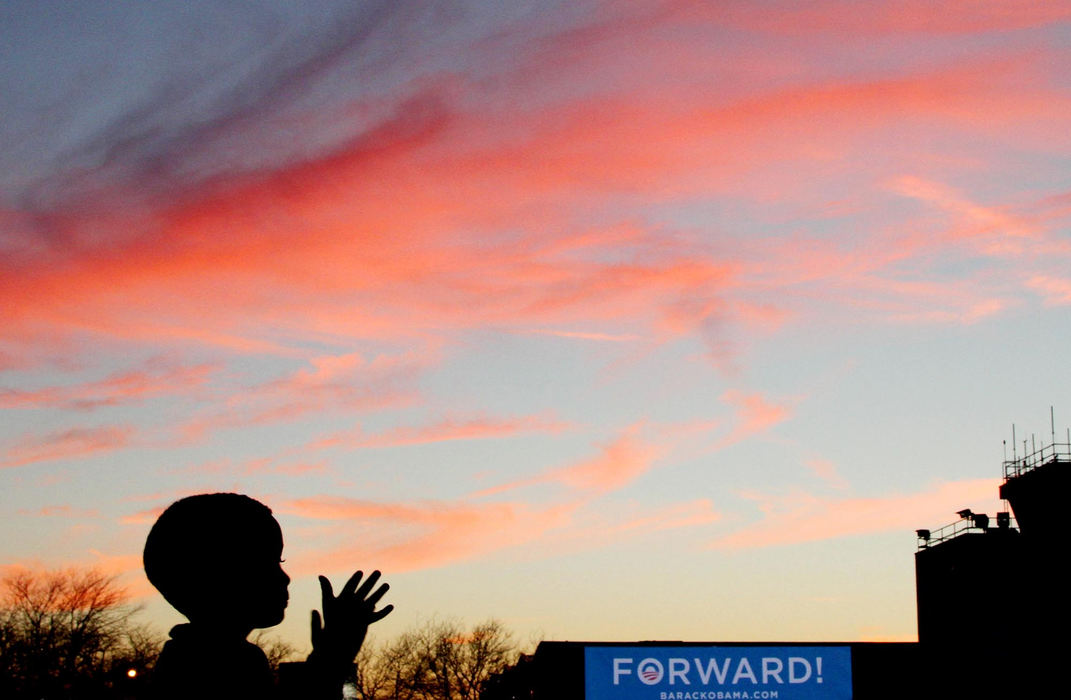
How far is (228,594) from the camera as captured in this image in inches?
124

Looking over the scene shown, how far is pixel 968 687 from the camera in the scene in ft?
237

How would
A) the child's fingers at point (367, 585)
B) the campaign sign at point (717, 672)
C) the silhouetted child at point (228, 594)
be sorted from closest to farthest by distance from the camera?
1. the silhouetted child at point (228, 594)
2. the child's fingers at point (367, 585)
3. the campaign sign at point (717, 672)

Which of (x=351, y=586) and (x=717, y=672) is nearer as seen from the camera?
(x=351, y=586)

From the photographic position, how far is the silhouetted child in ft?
10.1

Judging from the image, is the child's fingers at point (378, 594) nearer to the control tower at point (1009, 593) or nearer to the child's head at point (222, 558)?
the child's head at point (222, 558)

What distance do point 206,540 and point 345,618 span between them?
14.6 inches

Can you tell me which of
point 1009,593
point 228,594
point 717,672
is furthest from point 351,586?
point 1009,593

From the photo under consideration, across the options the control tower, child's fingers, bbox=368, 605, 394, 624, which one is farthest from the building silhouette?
child's fingers, bbox=368, 605, 394, 624

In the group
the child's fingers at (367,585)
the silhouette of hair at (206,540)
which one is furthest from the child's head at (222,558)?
the child's fingers at (367,585)

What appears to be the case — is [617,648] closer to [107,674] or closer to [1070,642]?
[1070,642]

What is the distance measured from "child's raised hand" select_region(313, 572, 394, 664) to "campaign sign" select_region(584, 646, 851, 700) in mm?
57148

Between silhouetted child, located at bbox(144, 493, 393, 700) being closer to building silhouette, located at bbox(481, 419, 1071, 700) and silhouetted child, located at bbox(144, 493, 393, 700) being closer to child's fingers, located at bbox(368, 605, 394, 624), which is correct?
child's fingers, located at bbox(368, 605, 394, 624)

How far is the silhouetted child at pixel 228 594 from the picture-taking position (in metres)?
3.06

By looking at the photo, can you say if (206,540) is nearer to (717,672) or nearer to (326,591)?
(326,591)
